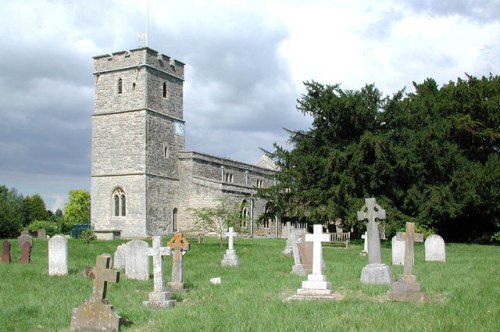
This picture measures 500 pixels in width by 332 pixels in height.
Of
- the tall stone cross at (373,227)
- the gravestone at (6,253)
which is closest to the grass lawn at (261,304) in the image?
the tall stone cross at (373,227)

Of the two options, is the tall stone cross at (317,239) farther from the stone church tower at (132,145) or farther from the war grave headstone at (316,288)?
the stone church tower at (132,145)

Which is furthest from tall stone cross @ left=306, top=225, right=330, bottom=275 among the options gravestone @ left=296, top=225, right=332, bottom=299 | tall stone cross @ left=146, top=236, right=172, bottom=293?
tall stone cross @ left=146, top=236, right=172, bottom=293

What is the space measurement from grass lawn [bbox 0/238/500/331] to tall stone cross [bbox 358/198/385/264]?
0.70 m

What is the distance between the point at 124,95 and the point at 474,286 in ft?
113

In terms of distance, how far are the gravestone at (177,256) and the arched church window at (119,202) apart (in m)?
30.4

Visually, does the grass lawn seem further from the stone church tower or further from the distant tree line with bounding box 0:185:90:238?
the distant tree line with bounding box 0:185:90:238

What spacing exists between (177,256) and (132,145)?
3091 centimetres

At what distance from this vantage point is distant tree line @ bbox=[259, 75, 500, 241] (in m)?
30.8

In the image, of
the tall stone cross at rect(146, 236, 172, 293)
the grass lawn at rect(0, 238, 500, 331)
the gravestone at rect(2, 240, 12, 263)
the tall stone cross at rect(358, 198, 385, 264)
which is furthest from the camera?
the gravestone at rect(2, 240, 12, 263)

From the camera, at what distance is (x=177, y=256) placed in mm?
11867

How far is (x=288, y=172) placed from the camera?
1325 inches

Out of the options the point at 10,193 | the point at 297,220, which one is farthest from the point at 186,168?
the point at 10,193

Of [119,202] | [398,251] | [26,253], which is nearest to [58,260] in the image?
[26,253]

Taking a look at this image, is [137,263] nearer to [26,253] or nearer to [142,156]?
[26,253]
